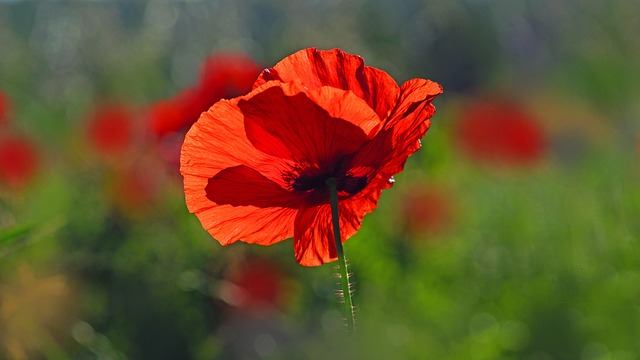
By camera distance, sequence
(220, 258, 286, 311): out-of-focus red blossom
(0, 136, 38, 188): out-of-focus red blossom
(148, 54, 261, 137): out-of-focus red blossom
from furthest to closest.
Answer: (0, 136, 38, 188): out-of-focus red blossom → (148, 54, 261, 137): out-of-focus red blossom → (220, 258, 286, 311): out-of-focus red blossom

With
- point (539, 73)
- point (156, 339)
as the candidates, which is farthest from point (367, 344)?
point (539, 73)

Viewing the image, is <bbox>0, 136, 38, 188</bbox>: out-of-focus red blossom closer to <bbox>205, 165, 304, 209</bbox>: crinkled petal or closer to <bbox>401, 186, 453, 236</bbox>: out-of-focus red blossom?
<bbox>401, 186, 453, 236</bbox>: out-of-focus red blossom

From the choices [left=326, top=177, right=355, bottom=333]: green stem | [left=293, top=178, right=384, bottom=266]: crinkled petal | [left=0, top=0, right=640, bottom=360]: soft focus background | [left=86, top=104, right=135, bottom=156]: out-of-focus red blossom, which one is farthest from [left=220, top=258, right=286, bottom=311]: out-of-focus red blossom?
[left=326, top=177, right=355, bottom=333]: green stem

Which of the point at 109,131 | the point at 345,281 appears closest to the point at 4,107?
the point at 109,131

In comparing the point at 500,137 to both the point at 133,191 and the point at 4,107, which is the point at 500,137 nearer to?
the point at 133,191

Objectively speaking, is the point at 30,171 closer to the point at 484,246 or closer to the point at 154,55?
the point at 484,246

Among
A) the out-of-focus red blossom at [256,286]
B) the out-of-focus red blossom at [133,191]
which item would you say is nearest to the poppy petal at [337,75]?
the out-of-focus red blossom at [256,286]
